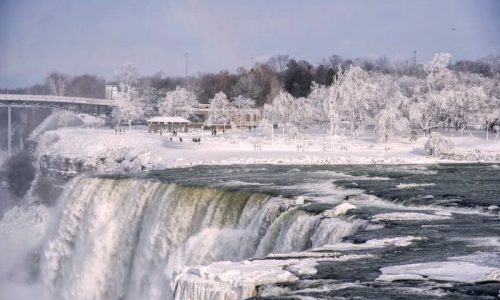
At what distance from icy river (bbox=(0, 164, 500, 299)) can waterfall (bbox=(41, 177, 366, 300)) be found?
0.17 feet

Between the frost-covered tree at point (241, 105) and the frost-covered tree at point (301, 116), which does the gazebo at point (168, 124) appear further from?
the frost-covered tree at point (301, 116)

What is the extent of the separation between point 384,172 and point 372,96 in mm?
27648

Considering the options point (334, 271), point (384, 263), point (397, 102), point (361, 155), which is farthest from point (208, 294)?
point (397, 102)

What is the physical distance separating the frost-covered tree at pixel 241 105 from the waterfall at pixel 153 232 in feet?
176

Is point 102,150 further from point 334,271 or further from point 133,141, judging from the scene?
point 334,271

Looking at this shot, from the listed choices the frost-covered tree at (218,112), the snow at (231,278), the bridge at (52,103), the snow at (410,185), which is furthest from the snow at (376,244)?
the bridge at (52,103)

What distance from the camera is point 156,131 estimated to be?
77562 millimetres

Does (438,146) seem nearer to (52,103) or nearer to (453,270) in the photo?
(453,270)

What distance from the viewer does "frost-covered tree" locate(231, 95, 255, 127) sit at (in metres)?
89.6

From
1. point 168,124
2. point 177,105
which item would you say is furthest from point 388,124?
point 177,105

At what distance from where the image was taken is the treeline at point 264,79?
101 metres

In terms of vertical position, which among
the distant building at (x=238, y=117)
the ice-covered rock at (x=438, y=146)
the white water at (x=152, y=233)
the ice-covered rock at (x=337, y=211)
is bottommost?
the white water at (x=152, y=233)

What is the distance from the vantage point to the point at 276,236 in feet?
72.7

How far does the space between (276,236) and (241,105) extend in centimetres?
7085
